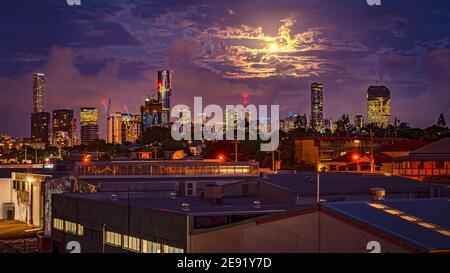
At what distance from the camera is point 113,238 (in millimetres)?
31031

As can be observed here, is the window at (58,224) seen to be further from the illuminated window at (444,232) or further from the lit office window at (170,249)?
the illuminated window at (444,232)

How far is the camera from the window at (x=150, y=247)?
27297 millimetres

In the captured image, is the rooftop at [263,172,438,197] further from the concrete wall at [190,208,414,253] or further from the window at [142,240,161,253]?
the concrete wall at [190,208,414,253]

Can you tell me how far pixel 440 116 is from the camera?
153m

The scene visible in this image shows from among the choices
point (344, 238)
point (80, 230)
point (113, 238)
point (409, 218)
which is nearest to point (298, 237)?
point (344, 238)

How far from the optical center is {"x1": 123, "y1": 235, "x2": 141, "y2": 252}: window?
2888 centimetres

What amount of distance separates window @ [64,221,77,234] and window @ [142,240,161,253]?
26.8 ft

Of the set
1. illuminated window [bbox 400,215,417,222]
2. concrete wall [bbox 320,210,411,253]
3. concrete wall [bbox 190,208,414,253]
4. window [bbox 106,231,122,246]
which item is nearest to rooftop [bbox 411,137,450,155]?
window [bbox 106,231,122,246]

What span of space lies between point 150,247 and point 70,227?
9.70m

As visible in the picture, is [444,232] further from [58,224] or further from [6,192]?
[6,192]

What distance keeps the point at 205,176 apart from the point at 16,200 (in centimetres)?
2204
